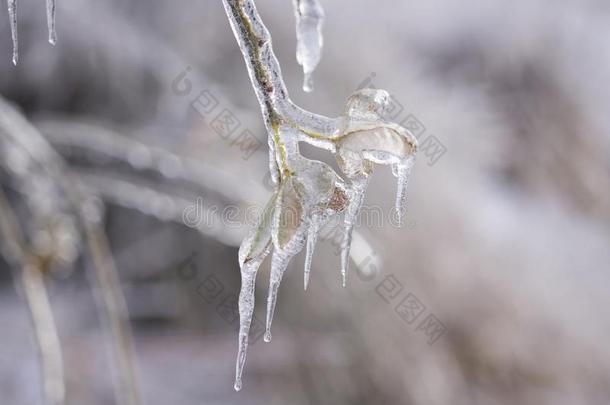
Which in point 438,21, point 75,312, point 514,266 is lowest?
point 75,312

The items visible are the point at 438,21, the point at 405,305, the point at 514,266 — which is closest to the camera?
the point at 405,305

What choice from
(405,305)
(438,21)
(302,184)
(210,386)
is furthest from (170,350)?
(302,184)

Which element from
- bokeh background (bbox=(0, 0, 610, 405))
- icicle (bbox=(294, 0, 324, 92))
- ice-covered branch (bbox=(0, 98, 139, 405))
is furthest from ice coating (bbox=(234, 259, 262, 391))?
bokeh background (bbox=(0, 0, 610, 405))

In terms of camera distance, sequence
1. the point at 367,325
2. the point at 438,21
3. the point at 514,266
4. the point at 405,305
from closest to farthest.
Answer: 1. the point at 367,325
2. the point at 405,305
3. the point at 514,266
4. the point at 438,21

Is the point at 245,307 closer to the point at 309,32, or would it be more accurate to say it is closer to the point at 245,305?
the point at 245,305

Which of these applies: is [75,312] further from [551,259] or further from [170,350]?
[551,259]

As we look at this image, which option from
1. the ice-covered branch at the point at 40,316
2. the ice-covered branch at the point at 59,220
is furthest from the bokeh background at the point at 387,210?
the ice-covered branch at the point at 40,316

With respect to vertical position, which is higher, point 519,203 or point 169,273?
point 519,203

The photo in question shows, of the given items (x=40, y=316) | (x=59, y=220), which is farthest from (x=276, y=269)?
(x=59, y=220)

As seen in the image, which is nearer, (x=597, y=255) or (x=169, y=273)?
(x=597, y=255)

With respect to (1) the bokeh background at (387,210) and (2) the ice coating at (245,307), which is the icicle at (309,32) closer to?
(2) the ice coating at (245,307)
